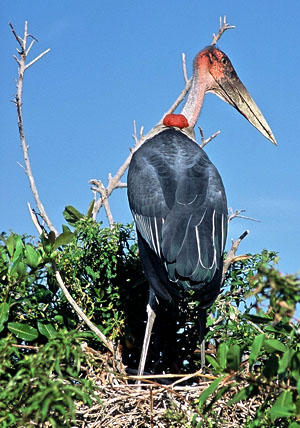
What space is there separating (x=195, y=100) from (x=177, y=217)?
2.49 m

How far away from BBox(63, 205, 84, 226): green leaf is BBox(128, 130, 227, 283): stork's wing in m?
0.43

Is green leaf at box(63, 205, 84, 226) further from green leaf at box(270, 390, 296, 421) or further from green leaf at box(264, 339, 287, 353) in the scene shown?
green leaf at box(270, 390, 296, 421)

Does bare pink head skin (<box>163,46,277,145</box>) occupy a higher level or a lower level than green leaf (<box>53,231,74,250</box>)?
higher

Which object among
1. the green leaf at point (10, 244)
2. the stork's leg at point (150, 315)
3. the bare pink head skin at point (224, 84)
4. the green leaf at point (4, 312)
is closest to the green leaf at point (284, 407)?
the green leaf at point (4, 312)

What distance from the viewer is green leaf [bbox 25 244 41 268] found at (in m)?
4.15

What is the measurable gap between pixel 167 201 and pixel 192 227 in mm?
314

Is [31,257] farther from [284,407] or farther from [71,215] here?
[284,407]

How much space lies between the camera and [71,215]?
5520 millimetres

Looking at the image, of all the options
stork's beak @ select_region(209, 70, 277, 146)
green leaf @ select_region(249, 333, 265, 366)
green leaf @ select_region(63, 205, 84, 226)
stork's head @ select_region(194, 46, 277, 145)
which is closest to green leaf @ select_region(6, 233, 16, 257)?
green leaf @ select_region(63, 205, 84, 226)

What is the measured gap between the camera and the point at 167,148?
5.37 meters

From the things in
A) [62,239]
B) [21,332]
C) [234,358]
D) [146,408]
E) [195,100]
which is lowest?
[234,358]

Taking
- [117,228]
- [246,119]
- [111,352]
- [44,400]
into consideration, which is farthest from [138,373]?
[246,119]

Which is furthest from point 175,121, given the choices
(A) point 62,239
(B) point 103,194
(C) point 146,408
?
(C) point 146,408

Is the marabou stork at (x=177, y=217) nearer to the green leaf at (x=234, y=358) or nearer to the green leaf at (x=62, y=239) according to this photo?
the green leaf at (x=62, y=239)
